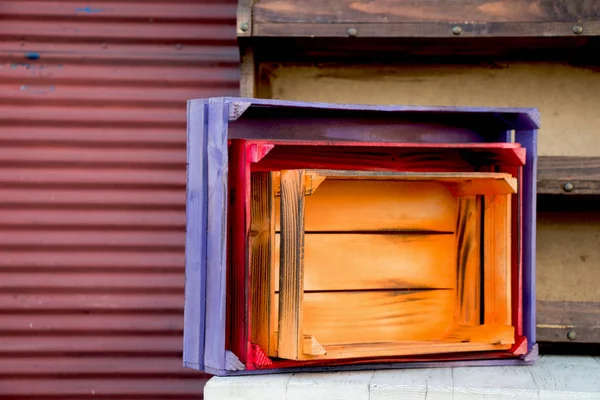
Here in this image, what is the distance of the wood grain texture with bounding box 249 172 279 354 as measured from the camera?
2180 mm

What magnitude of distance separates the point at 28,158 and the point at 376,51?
1812mm

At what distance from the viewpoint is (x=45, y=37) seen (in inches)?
134

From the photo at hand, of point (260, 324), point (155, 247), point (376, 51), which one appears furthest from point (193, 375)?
point (376, 51)

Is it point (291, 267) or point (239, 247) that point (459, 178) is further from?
point (239, 247)

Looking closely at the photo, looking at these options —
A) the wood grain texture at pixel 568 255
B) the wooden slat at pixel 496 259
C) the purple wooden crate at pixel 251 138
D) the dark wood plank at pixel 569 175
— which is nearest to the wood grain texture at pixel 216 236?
the purple wooden crate at pixel 251 138

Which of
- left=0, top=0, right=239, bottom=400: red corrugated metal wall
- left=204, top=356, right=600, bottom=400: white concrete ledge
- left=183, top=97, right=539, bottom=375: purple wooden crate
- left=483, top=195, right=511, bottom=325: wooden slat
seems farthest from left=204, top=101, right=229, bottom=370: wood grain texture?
left=0, top=0, right=239, bottom=400: red corrugated metal wall

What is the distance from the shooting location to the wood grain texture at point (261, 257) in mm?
2180

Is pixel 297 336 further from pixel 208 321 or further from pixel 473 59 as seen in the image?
pixel 473 59

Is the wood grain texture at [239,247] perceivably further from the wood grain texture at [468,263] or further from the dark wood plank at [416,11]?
the dark wood plank at [416,11]

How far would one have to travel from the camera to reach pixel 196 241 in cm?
220

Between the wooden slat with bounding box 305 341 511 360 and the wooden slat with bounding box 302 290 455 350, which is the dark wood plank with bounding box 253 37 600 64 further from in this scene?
the wooden slat with bounding box 305 341 511 360

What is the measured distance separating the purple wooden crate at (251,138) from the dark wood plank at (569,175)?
1.17ft

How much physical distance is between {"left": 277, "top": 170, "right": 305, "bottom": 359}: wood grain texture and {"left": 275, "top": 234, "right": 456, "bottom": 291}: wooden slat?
0.28 feet

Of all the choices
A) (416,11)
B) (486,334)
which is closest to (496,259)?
(486,334)
